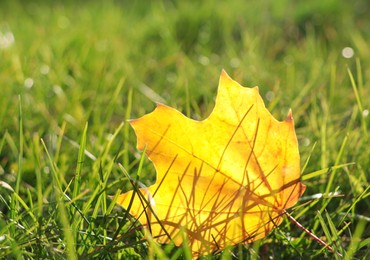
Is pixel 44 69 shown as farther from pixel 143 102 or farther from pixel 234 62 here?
pixel 234 62

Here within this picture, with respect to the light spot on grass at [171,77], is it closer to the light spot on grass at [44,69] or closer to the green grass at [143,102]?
the green grass at [143,102]

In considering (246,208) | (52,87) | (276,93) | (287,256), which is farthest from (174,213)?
(52,87)

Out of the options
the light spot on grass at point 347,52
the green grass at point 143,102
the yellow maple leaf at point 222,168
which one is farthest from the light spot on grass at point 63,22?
the yellow maple leaf at point 222,168

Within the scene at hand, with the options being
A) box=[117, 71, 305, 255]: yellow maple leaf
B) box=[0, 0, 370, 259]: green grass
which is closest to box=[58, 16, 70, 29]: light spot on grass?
box=[0, 0, 370, 259]: green grass

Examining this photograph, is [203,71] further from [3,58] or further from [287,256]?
[287,256]

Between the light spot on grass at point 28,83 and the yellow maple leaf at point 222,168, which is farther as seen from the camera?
the light spot on grass at point 28,83

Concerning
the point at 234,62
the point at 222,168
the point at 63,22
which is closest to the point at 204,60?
the point at 234,62

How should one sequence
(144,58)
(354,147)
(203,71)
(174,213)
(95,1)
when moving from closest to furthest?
(174,213)
(354,147)
(203,71)
(144,58)
(95,1)
